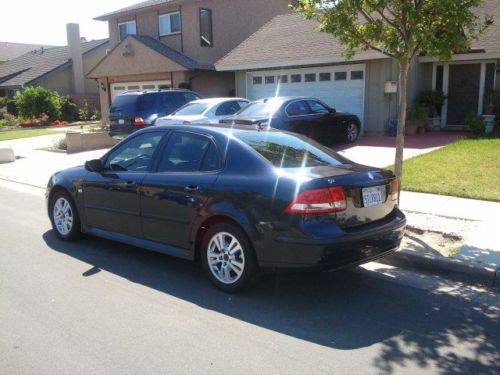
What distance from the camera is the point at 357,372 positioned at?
11.2 feet

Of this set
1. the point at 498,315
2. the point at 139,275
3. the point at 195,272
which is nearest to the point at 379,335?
the point at 498,315

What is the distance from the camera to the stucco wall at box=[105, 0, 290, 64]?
76.9 ft

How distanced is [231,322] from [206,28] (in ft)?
70.2

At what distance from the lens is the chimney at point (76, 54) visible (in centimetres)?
3622

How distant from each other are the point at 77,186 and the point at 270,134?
2565 mm

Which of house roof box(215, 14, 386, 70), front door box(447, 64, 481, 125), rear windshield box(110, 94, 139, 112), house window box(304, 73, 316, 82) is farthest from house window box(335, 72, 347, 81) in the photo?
rear windshield box(110, 94, 139, 112)

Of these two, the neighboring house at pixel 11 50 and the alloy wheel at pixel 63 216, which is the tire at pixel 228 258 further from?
the neighboring house at pixel 11 50

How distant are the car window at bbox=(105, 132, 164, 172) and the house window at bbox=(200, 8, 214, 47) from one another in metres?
18.4

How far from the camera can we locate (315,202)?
14.1 feet

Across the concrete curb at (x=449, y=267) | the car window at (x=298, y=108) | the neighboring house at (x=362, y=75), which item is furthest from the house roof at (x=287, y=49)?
the concrete curb at (x=449, y=267)

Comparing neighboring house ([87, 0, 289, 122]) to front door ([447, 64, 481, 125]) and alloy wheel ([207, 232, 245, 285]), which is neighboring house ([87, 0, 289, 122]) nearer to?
front door ([447, 64, 481, 125])

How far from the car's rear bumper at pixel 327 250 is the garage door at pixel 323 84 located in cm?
1282

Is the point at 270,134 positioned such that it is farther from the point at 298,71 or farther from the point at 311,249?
the point at 298,71

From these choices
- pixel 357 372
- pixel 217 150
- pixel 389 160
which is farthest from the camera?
pixel 389 160
